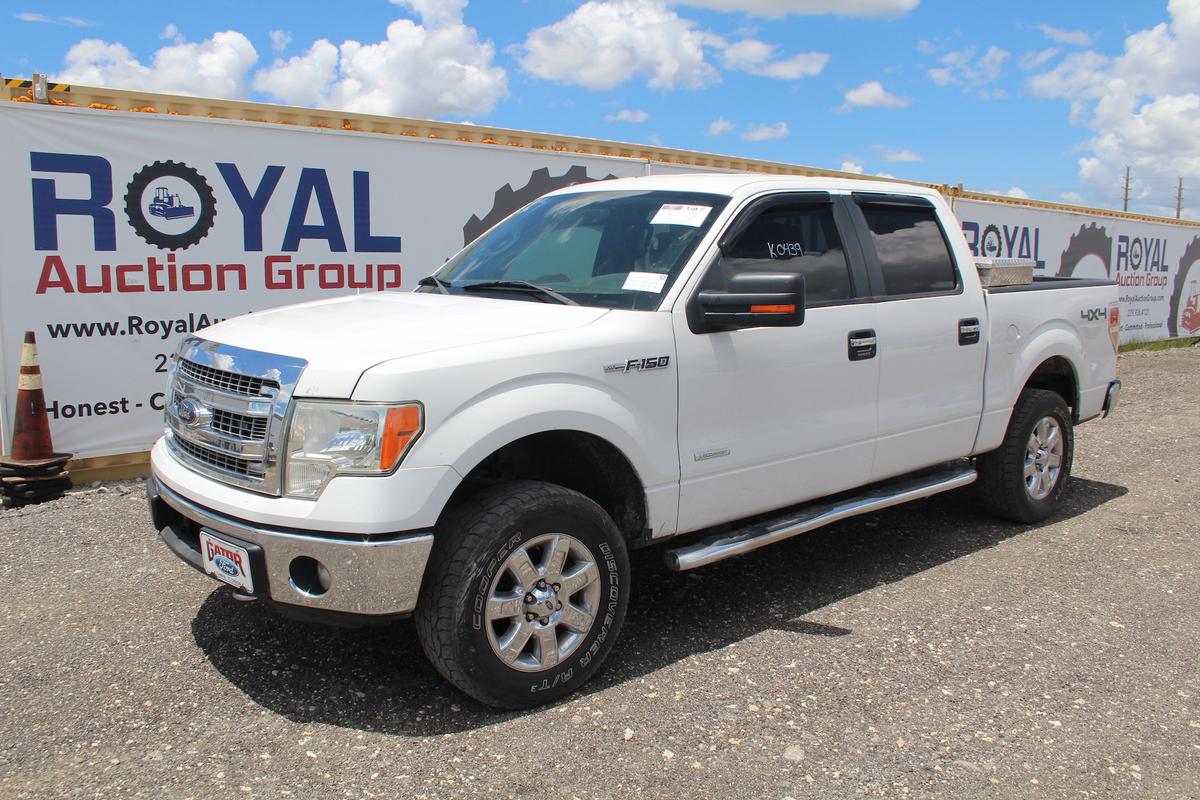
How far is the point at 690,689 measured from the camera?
3.62 metres

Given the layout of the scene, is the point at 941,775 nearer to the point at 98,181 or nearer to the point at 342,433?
the point at 342,433

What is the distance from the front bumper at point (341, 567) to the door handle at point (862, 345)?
2.25 m

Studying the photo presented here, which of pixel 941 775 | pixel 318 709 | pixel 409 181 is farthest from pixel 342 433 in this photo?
pixel 409 181

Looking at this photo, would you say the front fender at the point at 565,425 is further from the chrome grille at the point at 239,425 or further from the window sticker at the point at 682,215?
the window sticker at the point at 682,215

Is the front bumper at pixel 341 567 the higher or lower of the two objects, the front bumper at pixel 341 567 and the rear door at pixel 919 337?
the lower

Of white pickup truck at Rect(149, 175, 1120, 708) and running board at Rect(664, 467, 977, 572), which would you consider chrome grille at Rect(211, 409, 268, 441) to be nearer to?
white pickup truck at Rect(149, 175, 1120, 708)

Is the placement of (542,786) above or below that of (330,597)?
below

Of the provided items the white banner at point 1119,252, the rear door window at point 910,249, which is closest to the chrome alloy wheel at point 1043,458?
the rear door window at point 910,249

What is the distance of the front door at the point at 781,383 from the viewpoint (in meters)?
3.85

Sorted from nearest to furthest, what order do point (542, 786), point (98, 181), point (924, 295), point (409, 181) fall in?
1. point (542, 786)
2. point (924, 295)
3. point (98, 181)
4. point (409, 181)

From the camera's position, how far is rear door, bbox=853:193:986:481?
466 cm

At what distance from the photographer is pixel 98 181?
21.5 feet

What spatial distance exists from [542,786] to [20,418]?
4.81 metres

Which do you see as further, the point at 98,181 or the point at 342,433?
the point at 98,181
